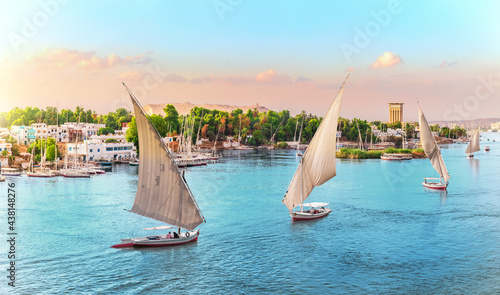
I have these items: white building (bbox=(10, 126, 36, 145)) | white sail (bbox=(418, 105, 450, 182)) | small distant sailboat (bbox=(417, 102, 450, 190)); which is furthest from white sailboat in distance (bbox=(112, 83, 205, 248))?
white building (bbox=(10, 126, 36, 145))

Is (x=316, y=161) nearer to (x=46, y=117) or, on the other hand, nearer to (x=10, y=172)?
(x=10, y=172)

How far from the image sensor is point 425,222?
3272cm

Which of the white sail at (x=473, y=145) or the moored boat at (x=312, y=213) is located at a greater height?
the white sail at (x=473, y=145)

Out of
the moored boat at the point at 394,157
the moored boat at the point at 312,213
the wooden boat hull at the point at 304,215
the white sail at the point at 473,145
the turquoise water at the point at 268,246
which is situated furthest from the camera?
the white sail at the point at 473,145

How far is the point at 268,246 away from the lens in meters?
26.4

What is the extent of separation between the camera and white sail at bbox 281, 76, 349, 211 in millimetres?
32000

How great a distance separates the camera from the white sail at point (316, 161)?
32000 mm

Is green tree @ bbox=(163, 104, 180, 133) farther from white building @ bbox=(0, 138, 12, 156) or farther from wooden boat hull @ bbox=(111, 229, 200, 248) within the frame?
wooden boat hull @ bbox=(111, 229, 200, 248)

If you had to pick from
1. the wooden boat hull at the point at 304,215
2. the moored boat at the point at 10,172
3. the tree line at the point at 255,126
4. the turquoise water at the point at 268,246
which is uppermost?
the tree line at the point at 255,126

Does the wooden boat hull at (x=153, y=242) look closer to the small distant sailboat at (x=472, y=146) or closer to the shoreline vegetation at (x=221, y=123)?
the small distant sailboat at (x=472, y=146)

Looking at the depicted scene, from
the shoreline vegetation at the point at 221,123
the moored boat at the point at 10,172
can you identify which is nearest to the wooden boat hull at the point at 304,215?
the moored boat at the point at 10,172

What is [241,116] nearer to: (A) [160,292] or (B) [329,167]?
(B) [329,167]

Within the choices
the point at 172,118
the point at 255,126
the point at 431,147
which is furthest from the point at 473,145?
the point at 172,118

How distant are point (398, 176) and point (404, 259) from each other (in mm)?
37579
